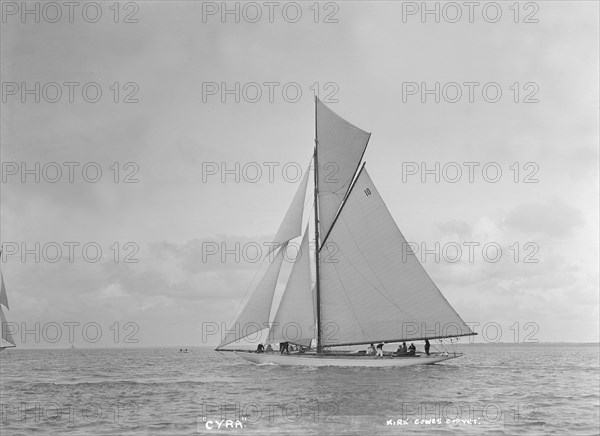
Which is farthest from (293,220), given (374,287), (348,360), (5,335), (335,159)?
(5,335)

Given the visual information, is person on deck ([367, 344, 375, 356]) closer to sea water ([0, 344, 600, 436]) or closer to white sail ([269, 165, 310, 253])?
sea water ([0, 344, 600, 436])

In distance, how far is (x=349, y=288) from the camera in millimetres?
51406

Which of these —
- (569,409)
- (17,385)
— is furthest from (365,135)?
(17,385)

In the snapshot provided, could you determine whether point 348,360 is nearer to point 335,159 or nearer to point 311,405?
point 335,159

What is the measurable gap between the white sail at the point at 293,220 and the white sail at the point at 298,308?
1.14m

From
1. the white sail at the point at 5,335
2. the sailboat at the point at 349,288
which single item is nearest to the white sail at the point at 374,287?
the sailboat at the point at 349,288

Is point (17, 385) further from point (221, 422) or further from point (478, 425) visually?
point (478, 425)

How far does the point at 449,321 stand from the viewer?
51094mm

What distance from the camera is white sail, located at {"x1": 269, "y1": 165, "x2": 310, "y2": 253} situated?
52.6 meters

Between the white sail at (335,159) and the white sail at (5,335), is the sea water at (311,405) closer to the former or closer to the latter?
the white sail at (335,159)

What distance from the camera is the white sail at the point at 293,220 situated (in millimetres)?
52562

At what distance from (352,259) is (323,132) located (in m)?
10.4

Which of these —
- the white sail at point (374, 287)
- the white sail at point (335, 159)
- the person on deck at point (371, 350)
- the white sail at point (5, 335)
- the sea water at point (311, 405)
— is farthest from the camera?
the white sail at point (5, 335)

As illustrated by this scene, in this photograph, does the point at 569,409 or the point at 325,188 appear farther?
the point at 325,188
